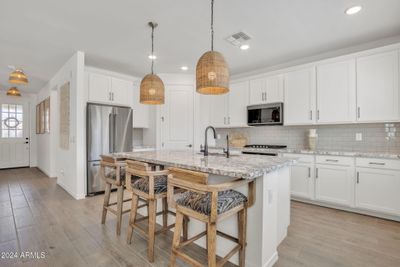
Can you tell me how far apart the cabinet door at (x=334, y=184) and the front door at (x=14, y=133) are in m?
8.75

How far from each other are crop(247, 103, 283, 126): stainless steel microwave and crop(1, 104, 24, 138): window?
7666mm

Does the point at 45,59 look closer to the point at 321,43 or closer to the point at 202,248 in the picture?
the point at 202,248

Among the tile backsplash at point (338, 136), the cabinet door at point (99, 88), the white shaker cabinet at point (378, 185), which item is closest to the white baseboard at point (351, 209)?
the white shaker cabinet at point (378, 185)

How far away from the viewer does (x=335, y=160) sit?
3.10 metres

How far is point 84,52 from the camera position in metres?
3.52

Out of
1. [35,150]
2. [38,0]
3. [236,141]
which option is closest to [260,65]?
[236,141]

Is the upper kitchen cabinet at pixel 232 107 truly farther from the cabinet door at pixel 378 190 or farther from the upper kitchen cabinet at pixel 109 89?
the cabinet door at pixel 378 190

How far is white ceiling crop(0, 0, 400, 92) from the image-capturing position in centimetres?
228

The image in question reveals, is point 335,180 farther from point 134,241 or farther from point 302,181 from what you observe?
point 134,241

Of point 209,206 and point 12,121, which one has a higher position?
point 12,121

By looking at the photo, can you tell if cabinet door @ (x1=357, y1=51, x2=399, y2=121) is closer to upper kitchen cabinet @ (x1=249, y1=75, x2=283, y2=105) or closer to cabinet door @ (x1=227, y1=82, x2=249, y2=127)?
upper kitchen cabinet @ (x1=249, y1=75, x2=283, y2=105)

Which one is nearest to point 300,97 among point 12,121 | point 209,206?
point 209,206

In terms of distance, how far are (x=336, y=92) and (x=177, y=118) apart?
3.21m

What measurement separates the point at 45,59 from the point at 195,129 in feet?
11.0
